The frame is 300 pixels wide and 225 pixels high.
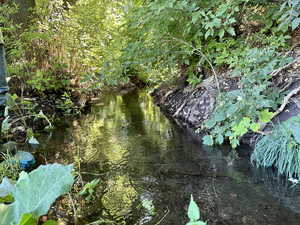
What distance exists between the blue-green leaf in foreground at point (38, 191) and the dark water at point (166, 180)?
1.22 metres

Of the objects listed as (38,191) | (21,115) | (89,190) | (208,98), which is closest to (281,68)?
(208,98)

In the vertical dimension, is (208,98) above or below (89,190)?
above

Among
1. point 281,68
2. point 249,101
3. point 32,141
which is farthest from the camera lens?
point 32,141

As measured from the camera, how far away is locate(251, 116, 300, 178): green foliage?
2615 mm

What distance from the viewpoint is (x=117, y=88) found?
939cm

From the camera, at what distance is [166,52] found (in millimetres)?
4562

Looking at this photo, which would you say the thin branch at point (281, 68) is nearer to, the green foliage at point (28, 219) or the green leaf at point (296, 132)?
the green leaf at point (296, 132)

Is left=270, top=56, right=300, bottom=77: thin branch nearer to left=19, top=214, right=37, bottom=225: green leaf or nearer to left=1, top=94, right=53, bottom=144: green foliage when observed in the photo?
left=1, top=94, right=53, bottom=144: green foliage

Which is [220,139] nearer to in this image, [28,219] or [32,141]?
[32,141]

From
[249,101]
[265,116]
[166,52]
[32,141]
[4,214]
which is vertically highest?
[166,52]

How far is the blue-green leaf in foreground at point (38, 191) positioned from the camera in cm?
90

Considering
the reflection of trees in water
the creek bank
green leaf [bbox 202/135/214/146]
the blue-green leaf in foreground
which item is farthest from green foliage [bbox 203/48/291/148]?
the blue-green leaf in foreground

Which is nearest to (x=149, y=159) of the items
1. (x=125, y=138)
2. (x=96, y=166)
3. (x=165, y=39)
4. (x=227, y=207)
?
(x=96, y=166)

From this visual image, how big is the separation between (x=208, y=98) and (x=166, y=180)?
6.43 ft
